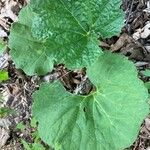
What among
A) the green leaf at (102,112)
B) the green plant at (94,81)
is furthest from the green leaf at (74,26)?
the green leaf at (102,112)

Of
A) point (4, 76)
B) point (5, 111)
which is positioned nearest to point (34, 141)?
point (5, 111)

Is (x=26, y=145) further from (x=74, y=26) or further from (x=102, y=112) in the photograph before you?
(x=74, y=26)

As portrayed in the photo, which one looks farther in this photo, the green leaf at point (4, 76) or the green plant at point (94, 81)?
the green leaf at point (4, 76)

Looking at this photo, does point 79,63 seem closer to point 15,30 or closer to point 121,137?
point 121,137

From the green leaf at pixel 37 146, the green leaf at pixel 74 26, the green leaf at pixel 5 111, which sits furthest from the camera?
the green leaf at pixel 5 111

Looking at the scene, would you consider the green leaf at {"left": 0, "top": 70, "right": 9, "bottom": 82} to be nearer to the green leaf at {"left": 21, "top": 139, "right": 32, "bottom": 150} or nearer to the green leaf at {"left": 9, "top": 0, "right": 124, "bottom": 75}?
the green leaf at {"left": 21, "top": 139, "right": 32, "bottom": 150}

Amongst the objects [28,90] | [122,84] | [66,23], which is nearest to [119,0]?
[66,23]

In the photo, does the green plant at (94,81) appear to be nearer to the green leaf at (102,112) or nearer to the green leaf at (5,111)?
the green leaf at (102,112)
